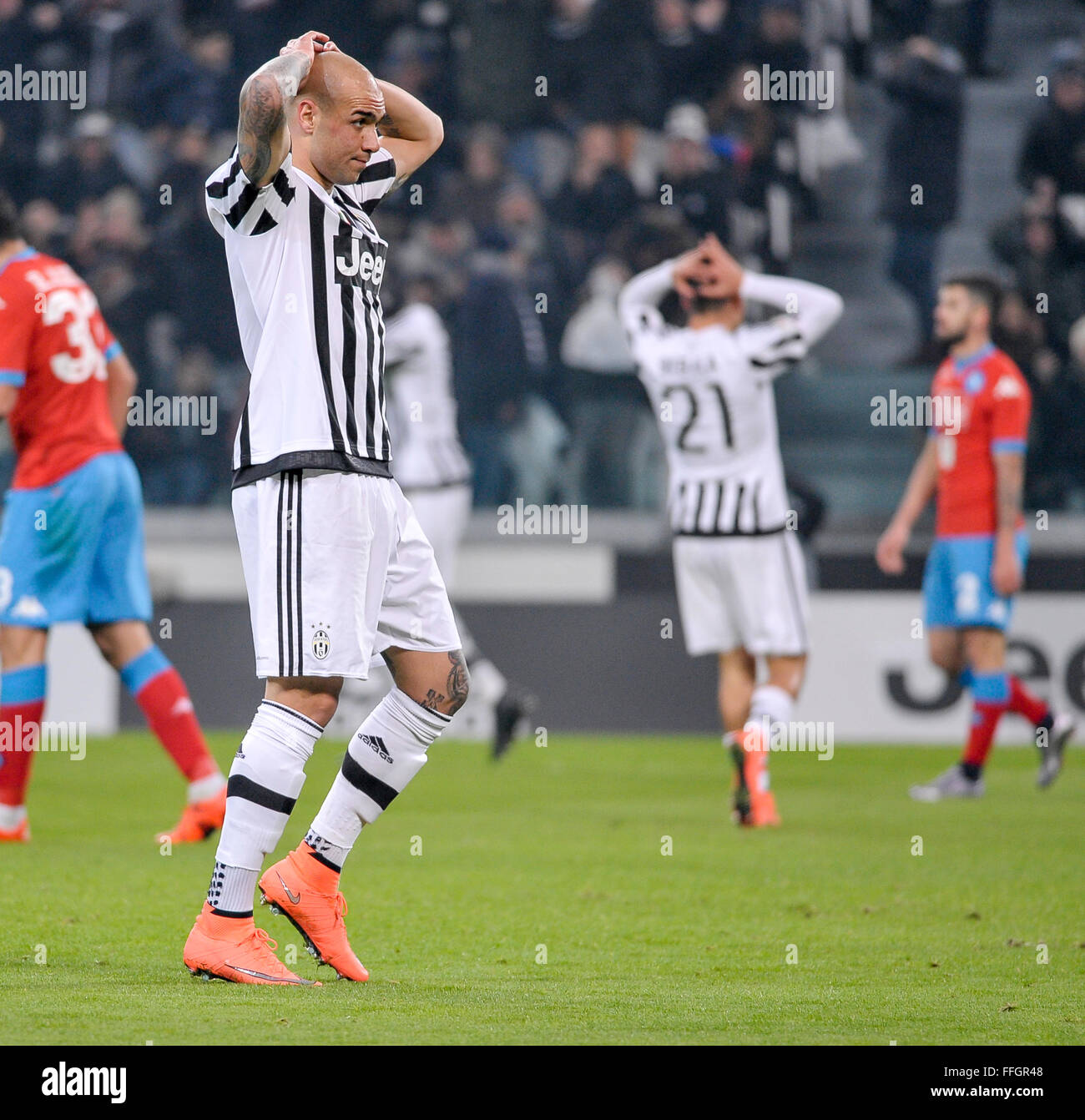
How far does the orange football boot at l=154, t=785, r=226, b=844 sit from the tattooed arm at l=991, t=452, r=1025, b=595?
3995mm

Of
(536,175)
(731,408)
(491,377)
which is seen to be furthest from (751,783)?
(536,175)

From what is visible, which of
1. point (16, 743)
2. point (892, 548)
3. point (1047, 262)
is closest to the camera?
point (16, 743)

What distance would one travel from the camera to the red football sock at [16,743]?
681 centimetres

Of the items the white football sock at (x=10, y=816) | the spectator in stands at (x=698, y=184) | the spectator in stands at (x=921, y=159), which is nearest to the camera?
the white football sock at (x=10, y=816)

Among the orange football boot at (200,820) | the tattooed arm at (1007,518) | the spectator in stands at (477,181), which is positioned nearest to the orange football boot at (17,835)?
the orange football boot at (200,820)

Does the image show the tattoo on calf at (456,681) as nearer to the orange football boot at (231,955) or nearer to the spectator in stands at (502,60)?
the orange football boot at (231,955)

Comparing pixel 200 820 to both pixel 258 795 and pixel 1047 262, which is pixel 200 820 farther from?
pixel 1047 262

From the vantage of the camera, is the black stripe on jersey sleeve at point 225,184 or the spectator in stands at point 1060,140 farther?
the spectator in stands at point 1060,140

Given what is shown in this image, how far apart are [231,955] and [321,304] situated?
149 centimetres

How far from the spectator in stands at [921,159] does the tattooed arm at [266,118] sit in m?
10.4

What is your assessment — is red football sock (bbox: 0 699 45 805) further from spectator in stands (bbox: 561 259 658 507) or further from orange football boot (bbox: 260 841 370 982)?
spectator in stands (bbox: 561 259 658 507)

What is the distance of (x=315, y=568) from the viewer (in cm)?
425

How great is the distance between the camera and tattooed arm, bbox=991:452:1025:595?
8.96m

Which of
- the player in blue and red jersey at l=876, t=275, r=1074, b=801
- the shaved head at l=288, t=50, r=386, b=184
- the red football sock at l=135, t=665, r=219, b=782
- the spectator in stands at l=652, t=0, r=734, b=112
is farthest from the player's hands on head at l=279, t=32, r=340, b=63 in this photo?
the spectator in stands at l=652, t=0, r=734, b=112
